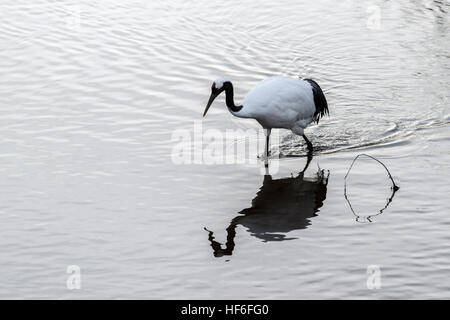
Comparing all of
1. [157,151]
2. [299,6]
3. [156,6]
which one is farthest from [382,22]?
[157,151]

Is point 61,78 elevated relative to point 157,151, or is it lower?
elevated

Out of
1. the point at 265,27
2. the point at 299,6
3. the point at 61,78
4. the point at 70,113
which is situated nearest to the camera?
the point at 70,113

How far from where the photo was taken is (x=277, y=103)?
1079cm

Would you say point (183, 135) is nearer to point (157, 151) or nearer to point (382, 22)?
point (157, 151)

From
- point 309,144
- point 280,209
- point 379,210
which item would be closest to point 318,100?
point 309,144

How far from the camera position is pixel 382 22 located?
17.5 metres

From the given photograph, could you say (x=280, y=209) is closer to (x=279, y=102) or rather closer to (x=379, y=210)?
(x=379, y=210)

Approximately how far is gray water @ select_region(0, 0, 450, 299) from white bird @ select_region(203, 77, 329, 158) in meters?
0.51

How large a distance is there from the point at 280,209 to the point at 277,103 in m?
1.61

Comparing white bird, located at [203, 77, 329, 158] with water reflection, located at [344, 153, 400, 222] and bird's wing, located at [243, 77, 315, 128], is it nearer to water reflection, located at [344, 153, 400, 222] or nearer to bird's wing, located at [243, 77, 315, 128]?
bird's wing, located at [243, 77, 315, 128]

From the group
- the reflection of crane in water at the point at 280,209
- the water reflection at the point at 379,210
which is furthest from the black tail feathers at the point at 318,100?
the water reflection at the point at 379,210

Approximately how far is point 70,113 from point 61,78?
1765mm

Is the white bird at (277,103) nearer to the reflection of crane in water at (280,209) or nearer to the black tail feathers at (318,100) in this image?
the black tail feathers at (318,100)

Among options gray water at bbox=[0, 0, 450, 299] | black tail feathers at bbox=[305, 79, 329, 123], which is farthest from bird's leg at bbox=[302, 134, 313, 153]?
black tail feathers at bbox=[305, 79, 329, 123]
